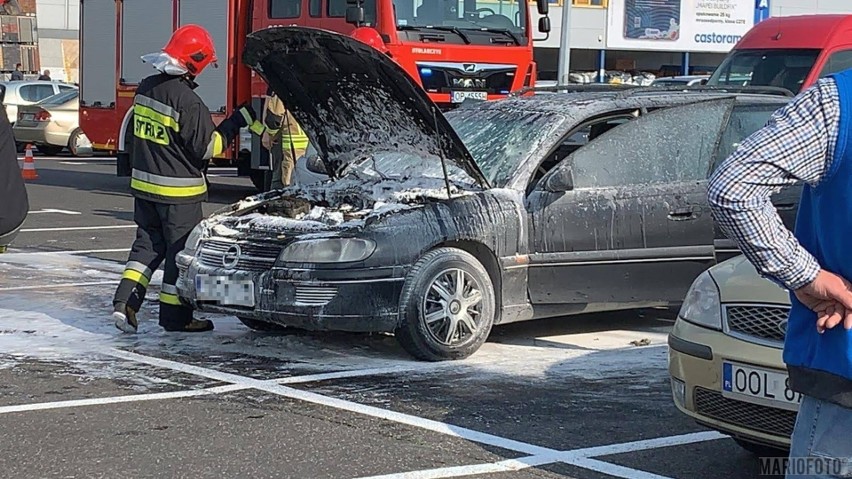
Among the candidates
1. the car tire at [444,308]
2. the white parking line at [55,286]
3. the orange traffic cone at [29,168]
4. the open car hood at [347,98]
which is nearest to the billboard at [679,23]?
the orange traffic cone at [29,168]

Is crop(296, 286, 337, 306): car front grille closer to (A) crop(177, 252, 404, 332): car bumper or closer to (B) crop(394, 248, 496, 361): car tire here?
(A) crop(177, 252, 404, 332): car bumper

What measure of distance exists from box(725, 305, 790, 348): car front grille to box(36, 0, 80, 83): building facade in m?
43.3

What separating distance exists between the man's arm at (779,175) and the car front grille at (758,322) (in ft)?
6.08

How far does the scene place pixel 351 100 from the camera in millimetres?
7898

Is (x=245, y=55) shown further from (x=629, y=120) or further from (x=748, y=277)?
(x=748, y=277)

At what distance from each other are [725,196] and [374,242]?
4.29 meters

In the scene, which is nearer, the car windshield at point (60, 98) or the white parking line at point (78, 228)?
the white parking line at point (78, 228)

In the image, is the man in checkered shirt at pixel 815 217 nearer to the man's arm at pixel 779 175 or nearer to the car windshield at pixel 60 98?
the man's arm at pixel 779 175

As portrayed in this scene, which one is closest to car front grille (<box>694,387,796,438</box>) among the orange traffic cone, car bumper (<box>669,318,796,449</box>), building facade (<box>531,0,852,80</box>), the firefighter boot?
car bumper (<box>669,318,796,449</box>)

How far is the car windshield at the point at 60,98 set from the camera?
26766 millimetres

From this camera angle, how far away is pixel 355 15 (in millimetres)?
14016

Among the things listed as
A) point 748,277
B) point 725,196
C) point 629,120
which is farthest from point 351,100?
point 725,196

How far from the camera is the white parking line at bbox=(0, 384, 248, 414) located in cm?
604

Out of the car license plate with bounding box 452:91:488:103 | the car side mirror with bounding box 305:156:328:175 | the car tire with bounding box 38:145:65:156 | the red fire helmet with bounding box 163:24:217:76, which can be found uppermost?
the red fire helmet with bounding box 163:24:217:76
